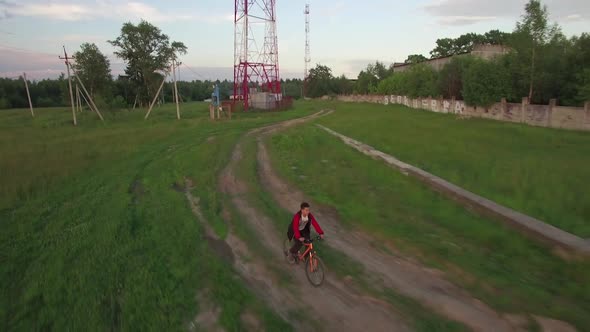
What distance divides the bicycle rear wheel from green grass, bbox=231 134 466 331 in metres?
0.43

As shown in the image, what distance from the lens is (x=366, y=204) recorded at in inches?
417

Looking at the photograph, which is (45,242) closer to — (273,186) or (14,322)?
(14,322)

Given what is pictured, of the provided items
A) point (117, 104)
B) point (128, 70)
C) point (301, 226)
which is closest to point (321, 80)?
point (128, 70)

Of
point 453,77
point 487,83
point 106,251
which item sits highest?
point 453,77

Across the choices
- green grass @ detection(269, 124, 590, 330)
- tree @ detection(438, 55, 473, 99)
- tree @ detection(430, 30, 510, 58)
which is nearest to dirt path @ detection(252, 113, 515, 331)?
green grass @ detection(269, 124, 590, 330)

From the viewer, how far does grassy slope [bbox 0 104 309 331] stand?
539 cm

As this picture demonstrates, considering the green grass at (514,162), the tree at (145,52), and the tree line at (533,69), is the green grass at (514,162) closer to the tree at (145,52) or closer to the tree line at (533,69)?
the tree line at (533,69)

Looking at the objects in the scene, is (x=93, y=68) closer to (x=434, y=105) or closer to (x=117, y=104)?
(x=117, y=104)

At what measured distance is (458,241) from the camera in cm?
799

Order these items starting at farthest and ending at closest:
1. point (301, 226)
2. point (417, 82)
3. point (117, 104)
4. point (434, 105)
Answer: point (417, 82) < point (434, 105) < point (117, 104) < point (301, 226)

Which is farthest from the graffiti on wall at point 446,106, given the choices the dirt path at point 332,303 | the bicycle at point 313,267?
the bicycle at point 313,267

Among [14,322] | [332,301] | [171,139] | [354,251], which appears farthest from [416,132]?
[14,322]

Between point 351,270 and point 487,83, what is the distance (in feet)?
109

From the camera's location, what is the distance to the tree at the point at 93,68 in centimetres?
5769
